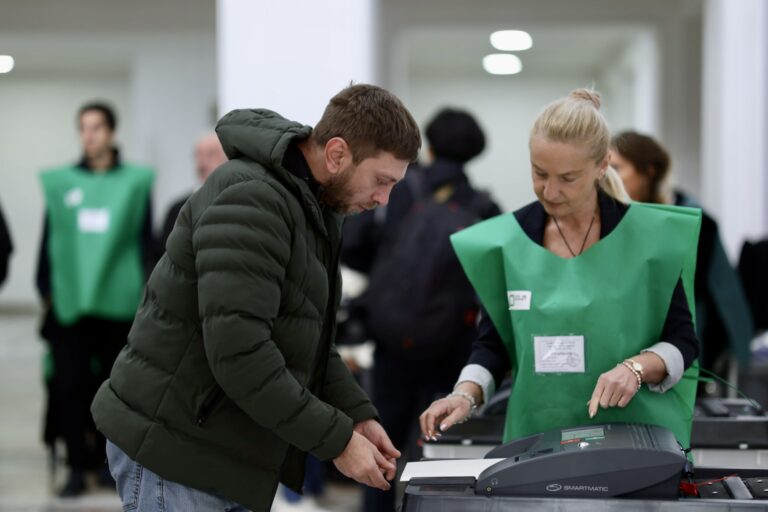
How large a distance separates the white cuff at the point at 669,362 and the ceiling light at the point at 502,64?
11.3m

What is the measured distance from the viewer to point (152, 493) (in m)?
1.98

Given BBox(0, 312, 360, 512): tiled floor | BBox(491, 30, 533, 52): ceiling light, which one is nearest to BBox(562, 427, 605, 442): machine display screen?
BBox(0, 312, 360, 512): tiled floor

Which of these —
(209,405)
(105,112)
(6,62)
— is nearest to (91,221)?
(105,112)

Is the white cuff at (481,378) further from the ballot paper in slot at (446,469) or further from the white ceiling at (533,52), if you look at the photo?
the white ceiling at (533,52)

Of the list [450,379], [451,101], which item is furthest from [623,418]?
[451,101]

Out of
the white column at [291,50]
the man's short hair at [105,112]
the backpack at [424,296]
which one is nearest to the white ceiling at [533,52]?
the man's short hair at [105,112]

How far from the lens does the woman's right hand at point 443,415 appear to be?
7.30 feet

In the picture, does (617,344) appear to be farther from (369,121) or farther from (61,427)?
(61,427)

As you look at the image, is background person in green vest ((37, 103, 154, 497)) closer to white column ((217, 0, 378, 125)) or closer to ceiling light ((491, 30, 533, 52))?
white column ((217, 0, 378, 125))

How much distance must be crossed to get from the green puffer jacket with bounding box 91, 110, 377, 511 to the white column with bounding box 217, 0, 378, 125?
2.51 meters

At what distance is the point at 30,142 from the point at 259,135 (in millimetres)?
11746

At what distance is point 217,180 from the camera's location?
73.9 inches

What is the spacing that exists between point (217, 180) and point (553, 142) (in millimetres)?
684

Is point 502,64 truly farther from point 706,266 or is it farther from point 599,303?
point 599,303
